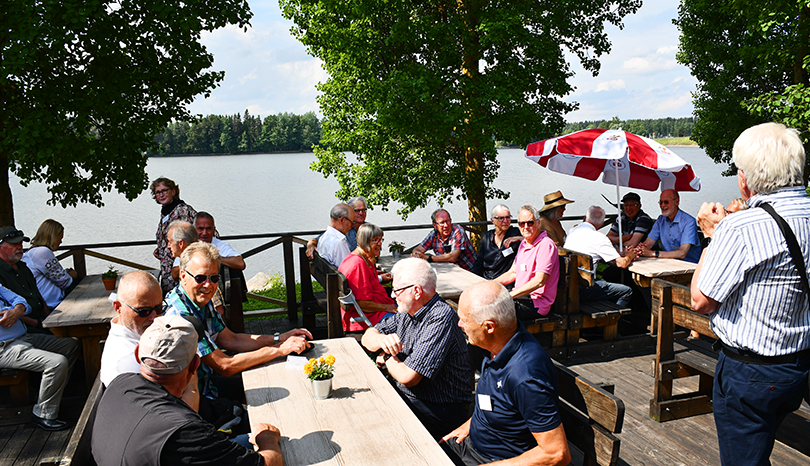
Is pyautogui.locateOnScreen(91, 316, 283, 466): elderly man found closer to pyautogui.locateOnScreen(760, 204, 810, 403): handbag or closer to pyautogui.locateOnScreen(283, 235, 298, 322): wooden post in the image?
pyautogui.locateOnScreen(760, 204, 810, 403): handbag

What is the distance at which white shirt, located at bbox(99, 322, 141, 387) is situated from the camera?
2701 mm

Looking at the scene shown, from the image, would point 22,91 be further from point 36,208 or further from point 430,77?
point 36,208

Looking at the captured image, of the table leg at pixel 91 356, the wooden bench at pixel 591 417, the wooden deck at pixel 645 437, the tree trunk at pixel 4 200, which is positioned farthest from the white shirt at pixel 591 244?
the tree trunk at pixel 4 200

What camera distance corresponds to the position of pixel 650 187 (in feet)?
24.1

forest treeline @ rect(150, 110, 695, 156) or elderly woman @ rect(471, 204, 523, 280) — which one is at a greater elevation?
forest treeline @ rect(150, 110, 695, 156)

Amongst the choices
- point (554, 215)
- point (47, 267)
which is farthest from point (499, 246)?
point (47, 267)

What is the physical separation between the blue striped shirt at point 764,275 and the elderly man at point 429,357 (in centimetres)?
125

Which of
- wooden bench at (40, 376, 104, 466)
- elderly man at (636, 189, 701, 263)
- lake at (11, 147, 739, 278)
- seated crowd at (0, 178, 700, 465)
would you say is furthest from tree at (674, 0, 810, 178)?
wooden bench at (40, 376, 104, 466)

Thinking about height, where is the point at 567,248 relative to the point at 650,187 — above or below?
below

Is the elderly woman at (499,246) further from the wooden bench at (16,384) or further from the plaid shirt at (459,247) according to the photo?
the wooden bench at (16,384)

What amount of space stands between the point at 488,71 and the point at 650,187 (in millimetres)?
3883

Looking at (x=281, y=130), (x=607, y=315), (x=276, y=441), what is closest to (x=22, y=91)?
(x=276, y=441)

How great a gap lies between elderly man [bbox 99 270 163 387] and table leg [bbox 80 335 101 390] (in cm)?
203

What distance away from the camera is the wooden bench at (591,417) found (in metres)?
2.32
